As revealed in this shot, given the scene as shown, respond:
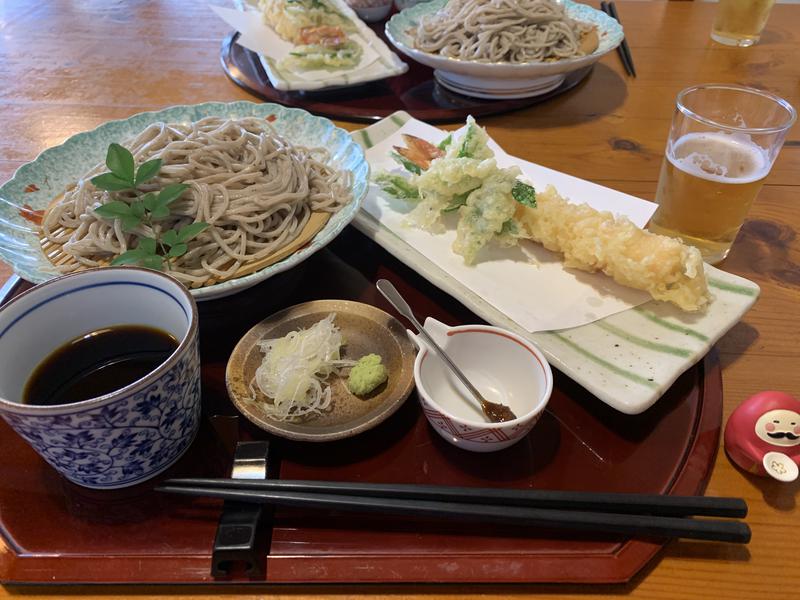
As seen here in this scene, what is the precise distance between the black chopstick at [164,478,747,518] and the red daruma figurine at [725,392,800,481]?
13 cm

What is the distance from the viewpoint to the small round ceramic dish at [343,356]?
1.07 m

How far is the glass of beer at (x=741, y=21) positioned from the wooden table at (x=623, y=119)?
6 centimetres

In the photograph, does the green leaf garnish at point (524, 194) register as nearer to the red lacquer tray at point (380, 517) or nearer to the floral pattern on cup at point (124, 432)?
the red lacquer tray at point (380, 517)

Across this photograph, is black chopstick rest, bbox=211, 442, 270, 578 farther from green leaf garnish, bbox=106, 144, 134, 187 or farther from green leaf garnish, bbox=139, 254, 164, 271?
green leaf garnish, bbox=106, 144, 134, 187

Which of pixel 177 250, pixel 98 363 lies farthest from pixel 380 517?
pixel 177 250

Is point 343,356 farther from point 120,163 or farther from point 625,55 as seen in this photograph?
point 625,55

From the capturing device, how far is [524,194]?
1473mm

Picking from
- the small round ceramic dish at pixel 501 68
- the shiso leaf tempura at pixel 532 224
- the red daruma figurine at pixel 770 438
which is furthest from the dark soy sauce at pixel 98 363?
the small round ceramic dish at pixel 501 68

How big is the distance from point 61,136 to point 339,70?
1.11 metres

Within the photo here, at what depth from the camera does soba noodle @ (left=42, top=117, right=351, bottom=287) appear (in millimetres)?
1363

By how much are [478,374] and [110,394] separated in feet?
2.32

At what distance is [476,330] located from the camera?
1206mm

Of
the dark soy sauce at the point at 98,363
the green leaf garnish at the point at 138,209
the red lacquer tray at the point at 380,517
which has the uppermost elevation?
the green leaf garnish at the point at 138,209

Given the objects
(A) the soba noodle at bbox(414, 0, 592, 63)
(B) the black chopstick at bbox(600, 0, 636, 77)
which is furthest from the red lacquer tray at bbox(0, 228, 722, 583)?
(B) the black chopstick at bbox(600, 0, 636, 77)
